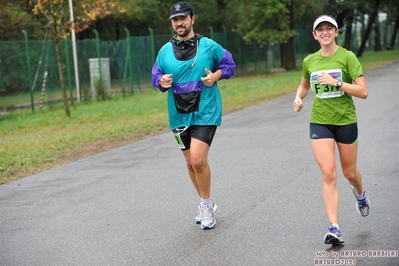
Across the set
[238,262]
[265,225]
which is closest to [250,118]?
[265,225]

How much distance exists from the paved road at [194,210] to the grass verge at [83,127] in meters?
0.85

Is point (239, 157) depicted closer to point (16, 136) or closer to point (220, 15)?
point (16, 136)

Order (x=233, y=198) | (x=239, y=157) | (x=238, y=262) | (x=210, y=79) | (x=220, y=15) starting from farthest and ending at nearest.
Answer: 1. (x=220, y=15)
2. (x=239, y=157)
3. (x=233, y=198)
4. (x=210, y=79)
5. (x=238, y=262)

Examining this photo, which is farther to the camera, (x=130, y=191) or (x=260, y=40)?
(x=260, y=40)

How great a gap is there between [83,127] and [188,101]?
1088 cm

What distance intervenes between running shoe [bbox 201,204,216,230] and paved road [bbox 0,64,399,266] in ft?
0.28

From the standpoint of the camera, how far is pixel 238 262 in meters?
5.79

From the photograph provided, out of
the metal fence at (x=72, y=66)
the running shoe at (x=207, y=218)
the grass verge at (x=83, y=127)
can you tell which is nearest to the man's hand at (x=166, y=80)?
the running shoe at (x=207, y=218)

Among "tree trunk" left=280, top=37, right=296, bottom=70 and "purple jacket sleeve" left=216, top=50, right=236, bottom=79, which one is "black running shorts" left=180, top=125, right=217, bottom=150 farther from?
"tree trunk" left=280, top=37, right=296, bottom=70

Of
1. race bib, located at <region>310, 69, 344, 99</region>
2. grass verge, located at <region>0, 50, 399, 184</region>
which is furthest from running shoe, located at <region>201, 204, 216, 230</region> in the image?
grass verge, located at <region>0, 50, 399, 184</region>

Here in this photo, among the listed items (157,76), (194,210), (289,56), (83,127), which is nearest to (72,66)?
(83,127)

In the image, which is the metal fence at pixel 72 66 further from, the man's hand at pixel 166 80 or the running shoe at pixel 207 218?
the man's hand at pixel 166 80

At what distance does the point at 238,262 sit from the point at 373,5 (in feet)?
157

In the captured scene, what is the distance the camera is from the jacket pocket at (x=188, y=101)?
6.95 metres
